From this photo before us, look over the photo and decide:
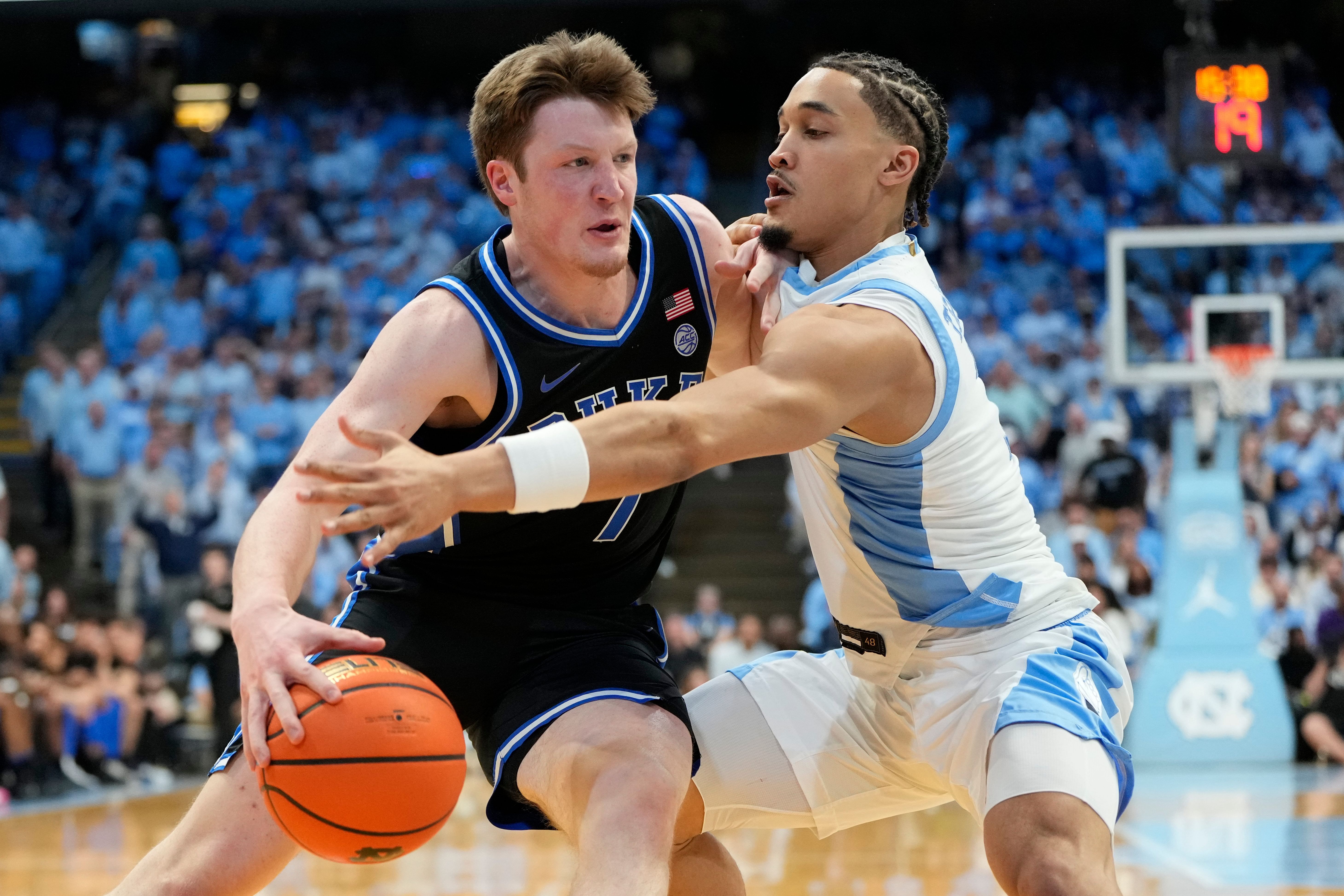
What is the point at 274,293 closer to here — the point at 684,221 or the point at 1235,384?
the point at 1235,384

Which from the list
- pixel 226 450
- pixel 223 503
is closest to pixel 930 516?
pixel 223 503

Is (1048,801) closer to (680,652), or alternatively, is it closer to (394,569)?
(394,569)

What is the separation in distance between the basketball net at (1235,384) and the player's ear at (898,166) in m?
8.57

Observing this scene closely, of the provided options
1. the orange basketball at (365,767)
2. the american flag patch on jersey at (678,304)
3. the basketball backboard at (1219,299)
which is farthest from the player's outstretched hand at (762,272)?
the basketball backboard at (1219,299)

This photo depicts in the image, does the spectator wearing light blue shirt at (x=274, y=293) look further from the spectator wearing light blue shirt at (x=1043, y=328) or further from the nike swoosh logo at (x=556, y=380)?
the nike swoosh logo at (x=556, y=380)

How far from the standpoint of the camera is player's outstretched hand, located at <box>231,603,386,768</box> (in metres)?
3.04

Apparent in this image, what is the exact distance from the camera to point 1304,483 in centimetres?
1270

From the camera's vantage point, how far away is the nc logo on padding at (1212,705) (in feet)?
34.3

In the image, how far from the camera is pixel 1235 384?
11773 mm

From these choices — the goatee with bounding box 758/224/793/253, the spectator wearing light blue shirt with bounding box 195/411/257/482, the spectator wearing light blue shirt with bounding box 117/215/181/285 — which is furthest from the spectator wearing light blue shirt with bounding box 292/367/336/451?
the goatee with bounding box 758/224/793/253

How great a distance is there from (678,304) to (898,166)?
2.20 ft

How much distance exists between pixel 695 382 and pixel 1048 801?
4.61 ft

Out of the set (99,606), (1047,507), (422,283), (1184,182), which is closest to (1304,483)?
(1047,507)

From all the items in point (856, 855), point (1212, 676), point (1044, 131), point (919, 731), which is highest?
point (1044, 131)
